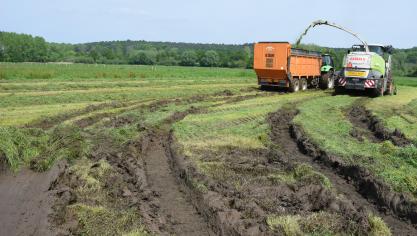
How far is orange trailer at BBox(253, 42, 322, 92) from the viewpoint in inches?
958

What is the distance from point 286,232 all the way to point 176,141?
6.26 metres

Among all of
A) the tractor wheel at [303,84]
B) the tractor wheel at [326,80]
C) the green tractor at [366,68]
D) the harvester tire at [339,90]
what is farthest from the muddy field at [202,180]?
the tractor wheel at [326,80]

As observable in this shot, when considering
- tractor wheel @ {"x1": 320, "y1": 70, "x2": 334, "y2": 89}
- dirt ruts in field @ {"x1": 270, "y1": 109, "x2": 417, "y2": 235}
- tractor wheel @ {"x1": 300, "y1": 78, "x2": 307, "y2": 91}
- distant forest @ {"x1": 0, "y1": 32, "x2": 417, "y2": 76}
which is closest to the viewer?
dirt ruts in field @ {"x1": 270, "y1": 109, "x2": 417, "y2": 235}

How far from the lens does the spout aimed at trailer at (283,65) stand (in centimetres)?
2434

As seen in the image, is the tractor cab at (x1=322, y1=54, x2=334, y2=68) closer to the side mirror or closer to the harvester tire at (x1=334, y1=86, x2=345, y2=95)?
the harvester tire at (x1=334, y1=86, x2=345, y2=95)

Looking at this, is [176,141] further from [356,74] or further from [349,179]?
[356,74]

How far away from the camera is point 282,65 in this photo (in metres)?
24.3

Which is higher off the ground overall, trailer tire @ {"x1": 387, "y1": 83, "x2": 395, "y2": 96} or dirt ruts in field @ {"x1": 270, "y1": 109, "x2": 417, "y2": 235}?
dirt ruts in field @ {"x1": 270, "y1": 109, "x2": 417, "y2": 235}

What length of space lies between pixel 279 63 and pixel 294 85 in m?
2.37

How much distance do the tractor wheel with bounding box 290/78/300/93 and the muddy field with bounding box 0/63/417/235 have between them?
35.7 feet

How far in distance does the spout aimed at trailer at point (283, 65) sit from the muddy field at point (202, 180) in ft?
32.7

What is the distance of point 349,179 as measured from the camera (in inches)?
351

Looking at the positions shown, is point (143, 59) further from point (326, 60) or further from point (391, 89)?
point (391, 89)

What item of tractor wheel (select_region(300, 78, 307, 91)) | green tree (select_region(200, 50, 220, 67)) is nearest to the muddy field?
tractor wheel (select_region(300, 78, 307, 91))
